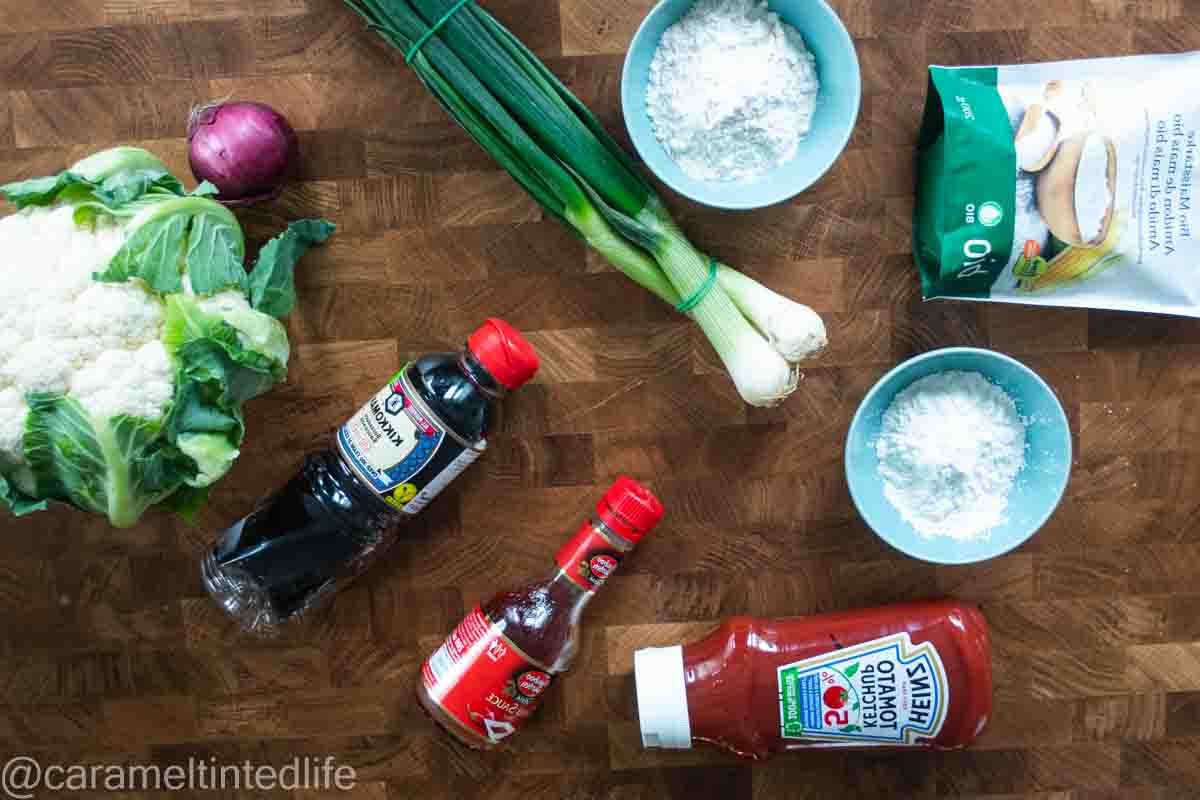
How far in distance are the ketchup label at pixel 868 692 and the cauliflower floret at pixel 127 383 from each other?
2.16 feet

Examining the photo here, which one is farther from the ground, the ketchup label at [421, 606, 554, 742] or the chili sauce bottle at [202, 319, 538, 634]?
the chili sauce bottle at [202, 319, 538, 634]

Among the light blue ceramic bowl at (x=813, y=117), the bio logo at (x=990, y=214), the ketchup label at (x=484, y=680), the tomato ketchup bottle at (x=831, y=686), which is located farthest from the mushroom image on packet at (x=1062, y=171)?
the ketchup label at (x=484, y=680)

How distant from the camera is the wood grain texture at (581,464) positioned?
38.4 inches

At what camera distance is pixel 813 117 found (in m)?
0.92

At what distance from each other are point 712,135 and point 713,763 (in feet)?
2.25

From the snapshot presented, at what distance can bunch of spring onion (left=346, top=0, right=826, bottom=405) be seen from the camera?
882mm

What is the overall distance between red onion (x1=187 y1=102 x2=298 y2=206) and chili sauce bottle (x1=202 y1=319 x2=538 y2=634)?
0.24 meters

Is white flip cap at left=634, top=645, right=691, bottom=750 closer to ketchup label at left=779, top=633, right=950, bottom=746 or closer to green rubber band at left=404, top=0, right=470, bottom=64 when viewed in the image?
ketchup label at left=779, top=633, right=950, bottom=746

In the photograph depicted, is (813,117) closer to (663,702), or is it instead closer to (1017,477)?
(1017,477)

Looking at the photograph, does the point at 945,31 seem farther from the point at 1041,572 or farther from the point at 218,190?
the point at 218,190

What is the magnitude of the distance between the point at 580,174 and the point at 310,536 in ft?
1.54

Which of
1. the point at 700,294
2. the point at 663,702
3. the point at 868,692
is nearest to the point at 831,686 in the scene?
the point at 868,692

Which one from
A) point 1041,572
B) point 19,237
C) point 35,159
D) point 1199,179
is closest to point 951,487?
point 1041,572

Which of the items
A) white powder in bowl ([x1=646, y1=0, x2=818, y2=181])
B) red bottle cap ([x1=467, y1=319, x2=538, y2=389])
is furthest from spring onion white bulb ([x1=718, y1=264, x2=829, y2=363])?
red bottle cap ([x1=467, y1=319, x2=538, y2=389])
